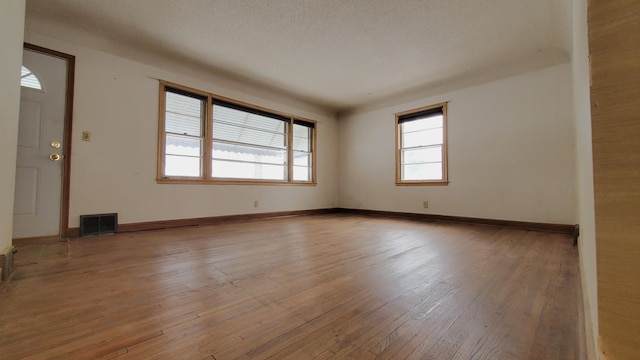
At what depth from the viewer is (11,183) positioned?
5.66 feet

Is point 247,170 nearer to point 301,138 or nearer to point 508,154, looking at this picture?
point 301,138

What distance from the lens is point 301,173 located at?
214 inches

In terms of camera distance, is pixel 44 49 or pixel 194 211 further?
pixel 194 211

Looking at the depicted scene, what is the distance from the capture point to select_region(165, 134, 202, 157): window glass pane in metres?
3.67

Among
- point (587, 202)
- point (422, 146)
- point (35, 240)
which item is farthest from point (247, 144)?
point (587, 202)

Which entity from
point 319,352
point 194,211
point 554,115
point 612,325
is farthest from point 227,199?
point 554,115

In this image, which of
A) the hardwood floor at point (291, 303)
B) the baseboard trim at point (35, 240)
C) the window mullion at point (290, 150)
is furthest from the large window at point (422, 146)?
the baseboard trim at point (35, 240)

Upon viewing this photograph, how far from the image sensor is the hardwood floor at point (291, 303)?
908 mm

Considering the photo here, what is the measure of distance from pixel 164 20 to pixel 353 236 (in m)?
3.13

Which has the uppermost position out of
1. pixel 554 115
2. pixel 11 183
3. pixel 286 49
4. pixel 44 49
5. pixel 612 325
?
pixel 286 49

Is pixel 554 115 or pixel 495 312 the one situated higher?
pixel 554 115

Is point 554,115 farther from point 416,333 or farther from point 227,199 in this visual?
point 227,199

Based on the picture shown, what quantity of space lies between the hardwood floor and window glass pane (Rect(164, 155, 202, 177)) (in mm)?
1487

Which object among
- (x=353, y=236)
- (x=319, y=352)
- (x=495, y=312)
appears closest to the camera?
(x=319, y=352)
